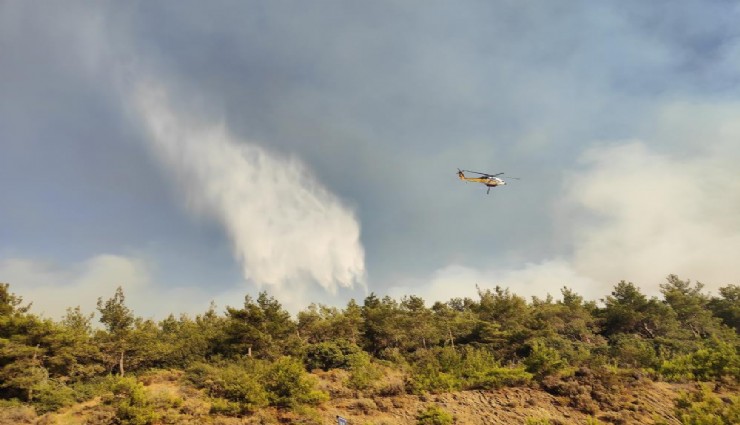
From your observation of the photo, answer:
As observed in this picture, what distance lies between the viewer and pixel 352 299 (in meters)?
57.2

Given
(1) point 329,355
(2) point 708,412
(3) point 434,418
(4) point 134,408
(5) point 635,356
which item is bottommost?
(3) point 434,418

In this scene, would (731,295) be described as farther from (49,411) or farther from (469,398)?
(49,411)

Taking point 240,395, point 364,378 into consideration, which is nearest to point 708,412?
point 364,378

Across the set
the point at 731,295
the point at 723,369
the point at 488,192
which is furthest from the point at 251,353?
the point at 731,295

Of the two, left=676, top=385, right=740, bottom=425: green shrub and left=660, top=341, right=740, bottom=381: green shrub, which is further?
left=660, top=341, right=740, bottom=381: green shrub

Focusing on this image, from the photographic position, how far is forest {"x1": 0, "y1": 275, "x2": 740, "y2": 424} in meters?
23.7

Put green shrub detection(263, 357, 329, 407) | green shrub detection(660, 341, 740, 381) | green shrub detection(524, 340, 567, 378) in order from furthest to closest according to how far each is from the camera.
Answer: green shrub detection(524, 340, 567, 378)
green shrub detection(660, 341, 740, 381)
green shrub detection(263, 357, 329, 407)

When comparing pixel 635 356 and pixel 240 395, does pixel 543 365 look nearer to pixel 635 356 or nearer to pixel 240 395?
pixel 635 356

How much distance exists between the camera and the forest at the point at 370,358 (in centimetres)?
2366

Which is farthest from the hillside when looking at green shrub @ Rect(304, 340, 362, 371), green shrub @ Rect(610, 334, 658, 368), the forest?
green shrub @ Rect(304, 340, 362, 371)

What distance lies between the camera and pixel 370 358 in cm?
4319

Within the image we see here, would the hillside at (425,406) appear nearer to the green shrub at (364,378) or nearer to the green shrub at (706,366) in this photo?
the green shrub at (364,378)

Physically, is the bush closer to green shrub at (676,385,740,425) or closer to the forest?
the forest

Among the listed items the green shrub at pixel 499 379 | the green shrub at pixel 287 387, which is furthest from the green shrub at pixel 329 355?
the green shrub at pixel 499 379
